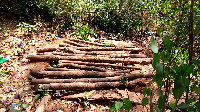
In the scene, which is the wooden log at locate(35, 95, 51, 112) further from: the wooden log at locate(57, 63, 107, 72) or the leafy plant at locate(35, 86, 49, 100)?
the wooden log at locate(57, 63, 107, 72)

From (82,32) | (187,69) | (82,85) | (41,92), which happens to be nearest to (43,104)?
(41,92)

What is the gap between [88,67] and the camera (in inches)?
144

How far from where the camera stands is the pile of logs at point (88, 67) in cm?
322

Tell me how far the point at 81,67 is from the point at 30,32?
8.28 feet

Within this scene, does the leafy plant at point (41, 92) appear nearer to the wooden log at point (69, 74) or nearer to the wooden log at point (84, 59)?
the wooden log at point (69, 74)

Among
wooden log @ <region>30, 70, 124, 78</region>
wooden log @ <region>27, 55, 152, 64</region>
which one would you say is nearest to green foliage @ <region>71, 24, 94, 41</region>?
wooden log @ <region>27, 55, 152, 64</region>

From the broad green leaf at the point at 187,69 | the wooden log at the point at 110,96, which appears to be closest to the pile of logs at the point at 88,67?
the wooden log at the point at 110,96

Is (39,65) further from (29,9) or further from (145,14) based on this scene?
(145,14)

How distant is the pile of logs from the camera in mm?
Answer: 3225

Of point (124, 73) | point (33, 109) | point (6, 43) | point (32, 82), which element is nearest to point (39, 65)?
point (32, 82)

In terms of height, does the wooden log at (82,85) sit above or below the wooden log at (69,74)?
below

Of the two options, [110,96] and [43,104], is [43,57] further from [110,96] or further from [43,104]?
[110,96]

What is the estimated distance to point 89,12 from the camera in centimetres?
636

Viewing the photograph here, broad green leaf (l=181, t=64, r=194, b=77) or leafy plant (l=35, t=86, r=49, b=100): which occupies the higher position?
broad green leaf (l=181, t=64, r=194, b=77)
